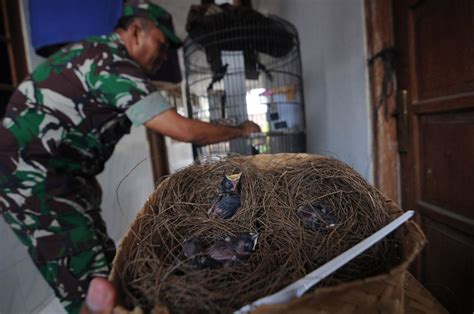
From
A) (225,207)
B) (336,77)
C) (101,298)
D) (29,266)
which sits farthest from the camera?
(336,77)

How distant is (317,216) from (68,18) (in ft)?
3.16

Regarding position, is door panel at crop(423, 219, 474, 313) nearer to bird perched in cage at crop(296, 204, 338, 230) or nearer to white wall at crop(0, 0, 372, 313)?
white wall at crop(0, 0, 372, 313)

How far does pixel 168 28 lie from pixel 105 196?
819 mm

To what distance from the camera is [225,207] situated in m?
0.34

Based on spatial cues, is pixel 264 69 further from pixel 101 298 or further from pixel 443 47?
pixel 101 298

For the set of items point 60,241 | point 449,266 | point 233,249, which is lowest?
point 449,266

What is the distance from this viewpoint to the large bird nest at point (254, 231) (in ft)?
0.73

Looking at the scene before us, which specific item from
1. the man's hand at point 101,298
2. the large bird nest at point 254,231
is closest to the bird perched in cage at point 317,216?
the large bird nest at point 254,231

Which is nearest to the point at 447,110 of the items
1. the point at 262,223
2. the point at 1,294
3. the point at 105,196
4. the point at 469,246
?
the point at 469,246

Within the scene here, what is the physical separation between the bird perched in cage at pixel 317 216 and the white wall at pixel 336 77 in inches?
15.0

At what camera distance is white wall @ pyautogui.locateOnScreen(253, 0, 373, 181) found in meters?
0.88

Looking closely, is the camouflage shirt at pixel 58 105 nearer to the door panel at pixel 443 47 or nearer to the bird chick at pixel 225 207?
the bird chick at pixel 225 207

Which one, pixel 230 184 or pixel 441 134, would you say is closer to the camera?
Result: pixel 230 184

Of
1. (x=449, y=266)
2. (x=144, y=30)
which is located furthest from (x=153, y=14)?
(x=449, y=266)
